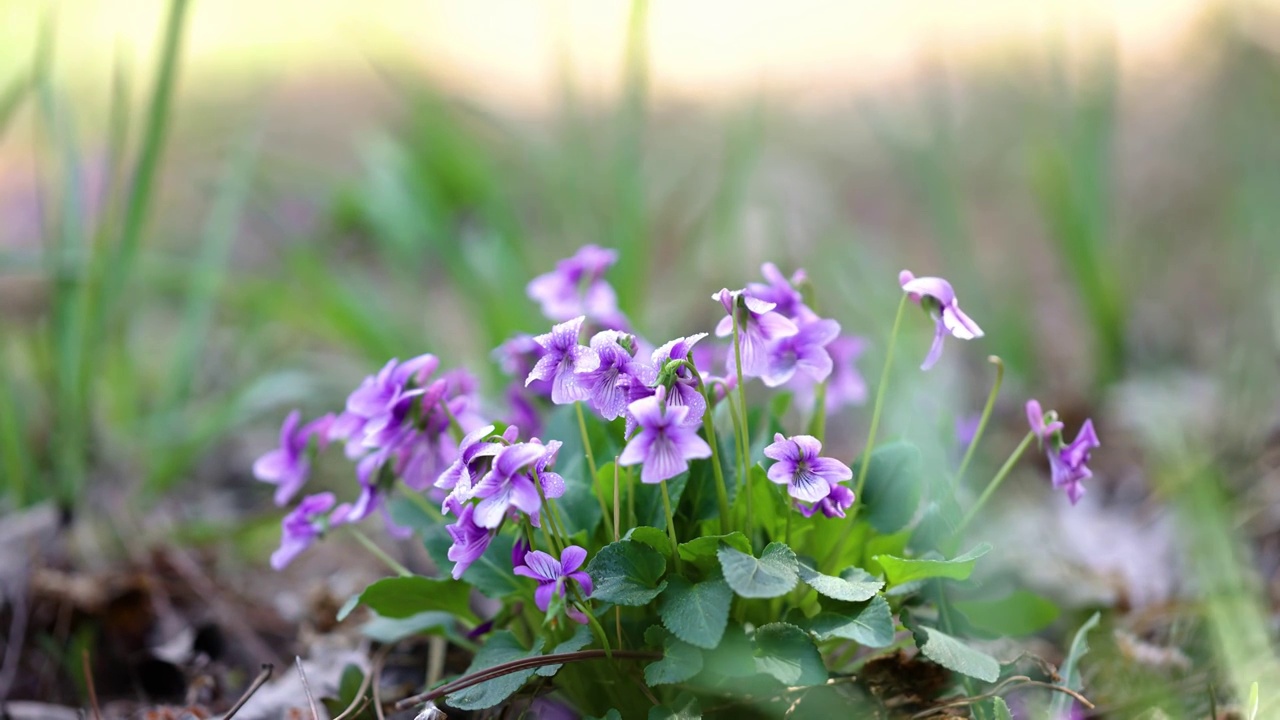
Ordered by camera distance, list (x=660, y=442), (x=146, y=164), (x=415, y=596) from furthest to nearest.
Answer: (x=146, y=164) < (x=415, y=596) < (x=660, y=442)

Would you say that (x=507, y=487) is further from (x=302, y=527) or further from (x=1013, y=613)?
(x=1013, y=613)

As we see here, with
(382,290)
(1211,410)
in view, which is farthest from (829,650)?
(382,290)

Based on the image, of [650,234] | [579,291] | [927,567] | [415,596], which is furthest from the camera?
[650,234]

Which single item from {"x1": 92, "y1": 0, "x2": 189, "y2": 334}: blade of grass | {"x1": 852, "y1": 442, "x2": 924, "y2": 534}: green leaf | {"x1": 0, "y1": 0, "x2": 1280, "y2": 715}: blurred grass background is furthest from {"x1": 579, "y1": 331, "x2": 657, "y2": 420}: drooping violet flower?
{"x1": 92, "y1": 0, "x2": 189, "y2": 334}: blade of grass

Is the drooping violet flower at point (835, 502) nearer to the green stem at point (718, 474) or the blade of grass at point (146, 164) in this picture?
the green stem at point (718, 474)

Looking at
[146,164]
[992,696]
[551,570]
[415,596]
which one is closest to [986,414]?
[992,696]

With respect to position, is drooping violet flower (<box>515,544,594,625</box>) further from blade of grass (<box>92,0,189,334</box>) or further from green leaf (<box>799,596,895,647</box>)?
blade of grass (<box>92,0,189,334</box>)

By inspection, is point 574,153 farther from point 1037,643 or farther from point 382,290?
point 1037,643
